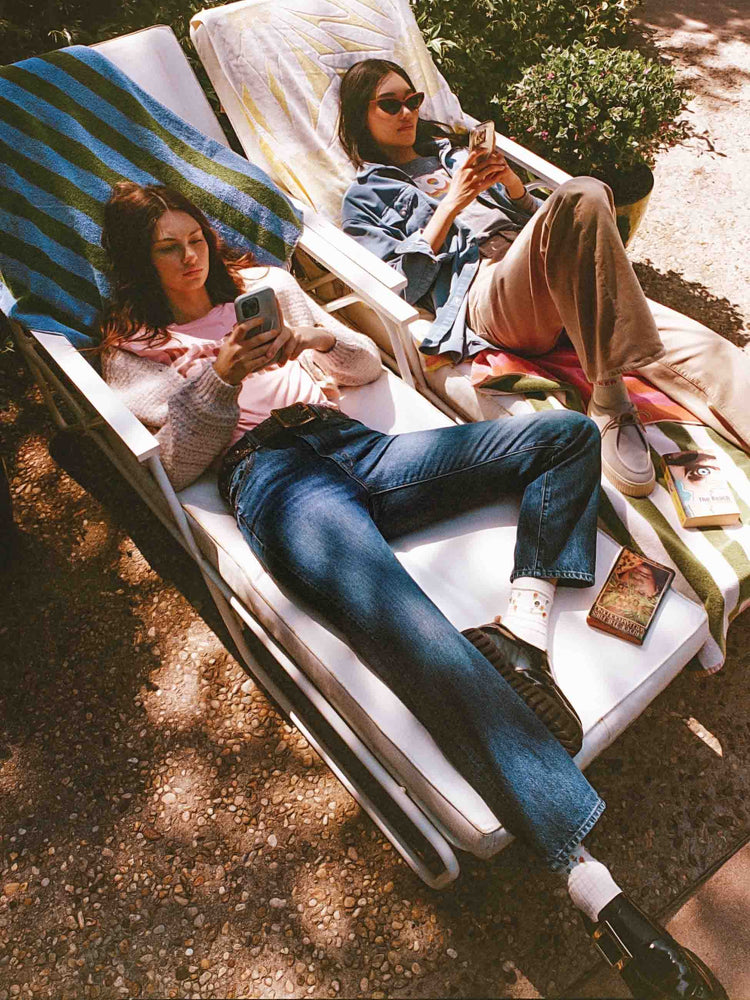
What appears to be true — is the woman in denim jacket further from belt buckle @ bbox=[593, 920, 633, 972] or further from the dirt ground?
belt buckle @ bbox=[593, 920, 633, 972]

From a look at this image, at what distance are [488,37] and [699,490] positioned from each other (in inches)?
120

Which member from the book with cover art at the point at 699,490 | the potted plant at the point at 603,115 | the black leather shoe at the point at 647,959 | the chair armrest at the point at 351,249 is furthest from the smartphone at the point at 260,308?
the potted plant at the point at 603,115

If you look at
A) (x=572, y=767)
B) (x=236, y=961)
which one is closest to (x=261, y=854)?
(x=236, y=961)

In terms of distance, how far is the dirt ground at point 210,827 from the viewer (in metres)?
1.80

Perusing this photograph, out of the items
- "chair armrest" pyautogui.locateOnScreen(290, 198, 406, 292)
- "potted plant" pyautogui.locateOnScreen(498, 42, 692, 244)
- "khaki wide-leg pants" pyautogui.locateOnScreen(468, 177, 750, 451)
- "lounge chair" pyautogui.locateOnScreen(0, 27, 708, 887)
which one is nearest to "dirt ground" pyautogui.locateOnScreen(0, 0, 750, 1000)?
"lounge chair" pyautogui.locateOnScreen(0, 27, 708, 887)

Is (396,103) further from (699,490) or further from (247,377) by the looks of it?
(699,490)

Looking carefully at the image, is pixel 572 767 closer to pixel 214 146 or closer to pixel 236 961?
pixel 236 961

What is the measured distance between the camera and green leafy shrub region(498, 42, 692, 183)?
294 centimetres

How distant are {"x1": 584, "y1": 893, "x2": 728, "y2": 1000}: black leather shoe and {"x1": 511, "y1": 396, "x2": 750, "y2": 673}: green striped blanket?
2.15 feet

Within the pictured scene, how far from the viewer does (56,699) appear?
2.27 metres

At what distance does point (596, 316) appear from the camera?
2.06m

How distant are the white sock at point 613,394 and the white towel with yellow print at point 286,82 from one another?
1.26 meters

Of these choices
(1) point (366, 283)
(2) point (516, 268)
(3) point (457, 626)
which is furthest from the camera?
(1) point (366, 283)

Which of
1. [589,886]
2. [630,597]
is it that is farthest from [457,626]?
[589,886]
